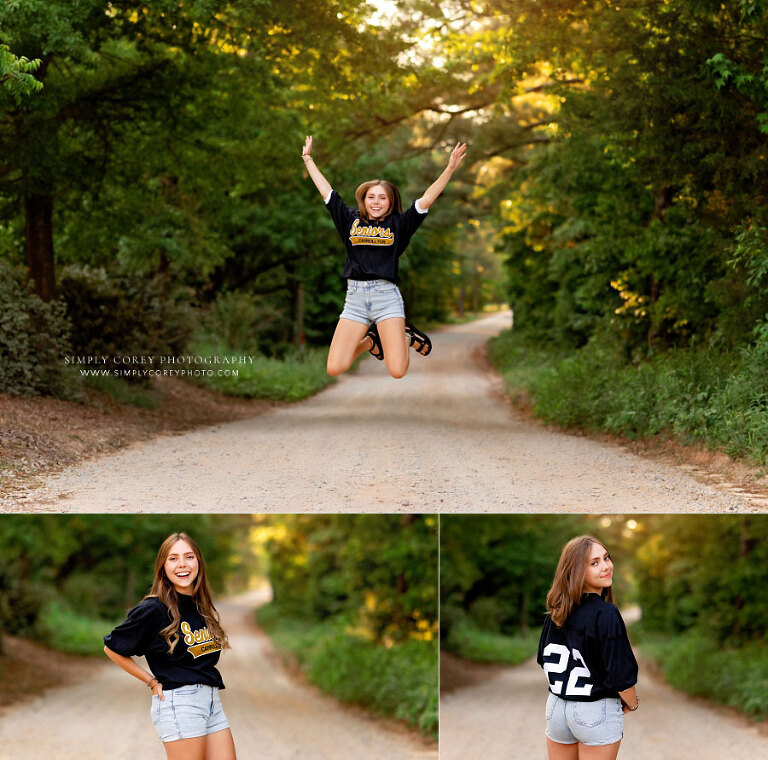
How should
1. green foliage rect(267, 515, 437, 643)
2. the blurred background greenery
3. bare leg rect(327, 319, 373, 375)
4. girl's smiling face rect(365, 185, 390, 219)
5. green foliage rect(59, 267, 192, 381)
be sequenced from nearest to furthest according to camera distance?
girl's smiling face rect(365, 185, 390, 219)
bare leg rect(327, 319, 373, 375)
the blurred background greenery
green foliage rect(267, 515, 437, 643)
green foliage rect(59, 267, 192, 381)

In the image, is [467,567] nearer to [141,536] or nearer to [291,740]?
[291,740]

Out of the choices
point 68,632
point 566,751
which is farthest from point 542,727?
point 68,632

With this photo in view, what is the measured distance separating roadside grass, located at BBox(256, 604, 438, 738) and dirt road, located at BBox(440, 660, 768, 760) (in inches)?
25.5

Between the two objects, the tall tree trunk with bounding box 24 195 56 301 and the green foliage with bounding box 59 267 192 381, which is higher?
the tall tree trunk with bounding box 24 195 56 301

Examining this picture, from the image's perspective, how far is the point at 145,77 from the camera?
1459 cm

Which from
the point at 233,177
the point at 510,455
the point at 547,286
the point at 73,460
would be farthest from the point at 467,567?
the point at 547,286

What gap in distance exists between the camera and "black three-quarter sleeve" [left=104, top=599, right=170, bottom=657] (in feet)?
15.9

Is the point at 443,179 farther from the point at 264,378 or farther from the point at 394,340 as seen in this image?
the point at 264,378

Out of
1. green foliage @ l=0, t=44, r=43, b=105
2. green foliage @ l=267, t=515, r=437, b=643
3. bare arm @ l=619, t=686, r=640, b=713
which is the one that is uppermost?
green foliage @ l=0, t=44, r=43, b=105

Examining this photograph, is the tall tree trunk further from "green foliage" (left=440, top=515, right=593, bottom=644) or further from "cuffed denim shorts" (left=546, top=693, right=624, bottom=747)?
"cuffed denim shorts" (left=546, top=693, right=624, bottom=747)

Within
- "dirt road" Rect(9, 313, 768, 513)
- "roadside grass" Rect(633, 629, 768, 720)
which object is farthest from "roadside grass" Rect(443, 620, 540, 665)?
"dirt road" Rect(9, 313, 768, 513)

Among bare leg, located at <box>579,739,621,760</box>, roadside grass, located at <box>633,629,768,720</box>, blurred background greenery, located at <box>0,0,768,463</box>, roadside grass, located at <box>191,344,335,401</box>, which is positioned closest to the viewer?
bare leg, located at <box>579,739,621,760</box>

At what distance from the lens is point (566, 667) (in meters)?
4.81

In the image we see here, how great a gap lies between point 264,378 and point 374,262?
49.3ft
